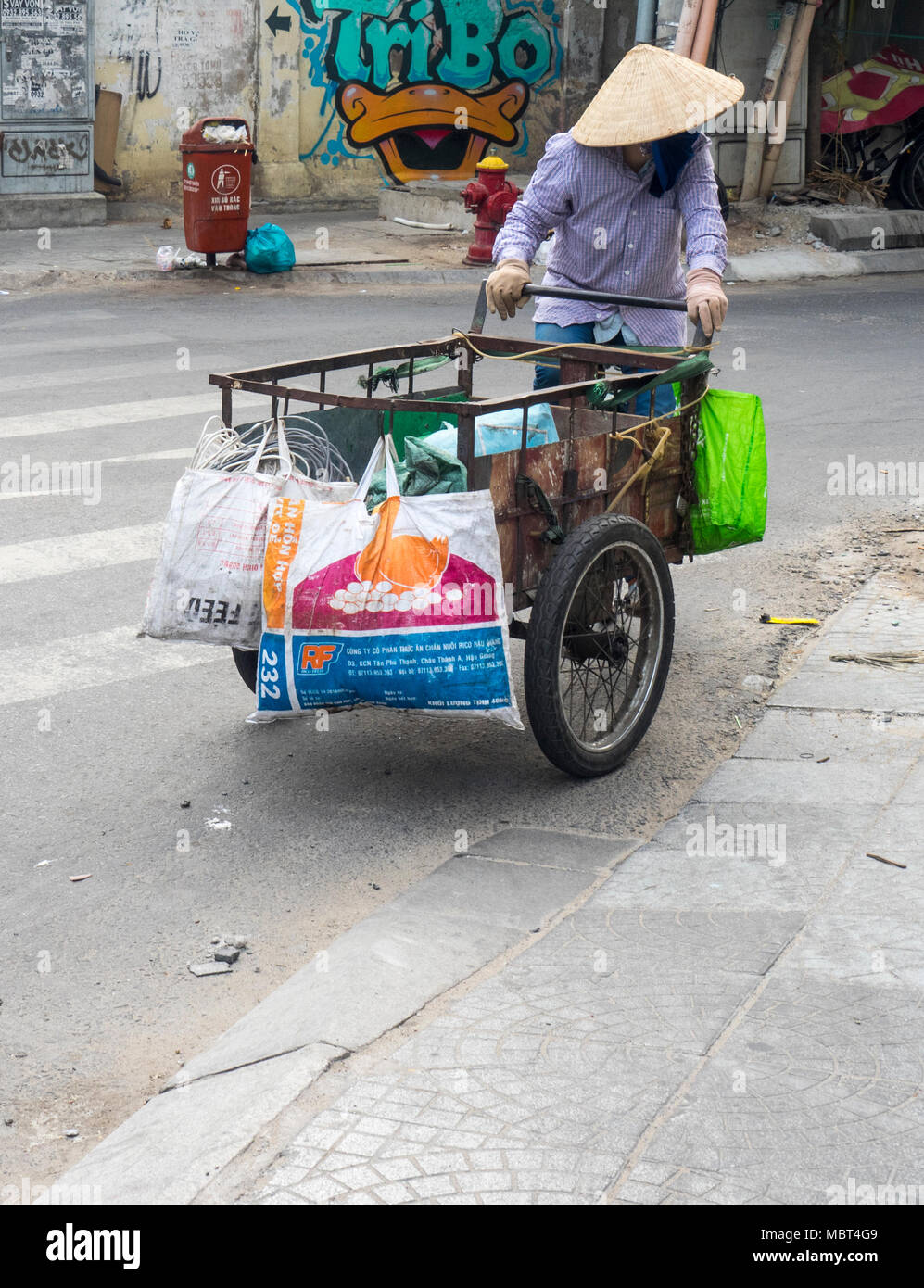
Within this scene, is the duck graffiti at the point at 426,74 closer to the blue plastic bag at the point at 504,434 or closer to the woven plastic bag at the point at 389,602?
the blue plastic bag at the point at 504,434

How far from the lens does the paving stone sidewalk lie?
265 cm

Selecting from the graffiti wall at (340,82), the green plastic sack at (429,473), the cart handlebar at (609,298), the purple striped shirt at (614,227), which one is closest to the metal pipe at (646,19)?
the graffiti wall at (340,82)

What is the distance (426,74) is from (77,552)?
13.9 m

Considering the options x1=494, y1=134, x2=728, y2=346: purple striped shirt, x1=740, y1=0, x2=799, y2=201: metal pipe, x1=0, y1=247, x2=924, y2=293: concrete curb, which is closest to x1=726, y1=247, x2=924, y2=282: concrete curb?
x1=0, y1=247, x2=924, y2=293: concrete curb

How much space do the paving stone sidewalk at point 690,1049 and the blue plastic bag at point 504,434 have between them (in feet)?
4.09

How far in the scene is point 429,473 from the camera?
4117mm

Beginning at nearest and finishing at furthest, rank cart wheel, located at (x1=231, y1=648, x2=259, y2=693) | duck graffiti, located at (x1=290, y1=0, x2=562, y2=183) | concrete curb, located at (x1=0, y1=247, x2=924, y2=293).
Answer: cart wheel, located at (x1=231, y1=648, x2=259, y2=693)
concrete curb, located at (x1=0, y1=247, x2=924, y2=293)
duck graffiti, located at (x1=290, y1=0, x2=562, y2=183)

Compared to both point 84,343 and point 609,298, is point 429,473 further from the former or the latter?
point 84,343

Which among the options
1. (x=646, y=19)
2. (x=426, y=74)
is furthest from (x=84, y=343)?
(x=426, y=74)

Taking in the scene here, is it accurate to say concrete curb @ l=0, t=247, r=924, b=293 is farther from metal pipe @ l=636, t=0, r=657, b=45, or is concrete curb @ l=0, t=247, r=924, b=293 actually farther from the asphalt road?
the asphalt road

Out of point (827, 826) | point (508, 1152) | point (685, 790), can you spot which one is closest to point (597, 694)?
point (685, 790)

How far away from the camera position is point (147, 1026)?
3373mm

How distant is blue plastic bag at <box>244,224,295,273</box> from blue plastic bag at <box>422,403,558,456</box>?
9525 millimetres

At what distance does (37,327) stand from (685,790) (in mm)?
8373
